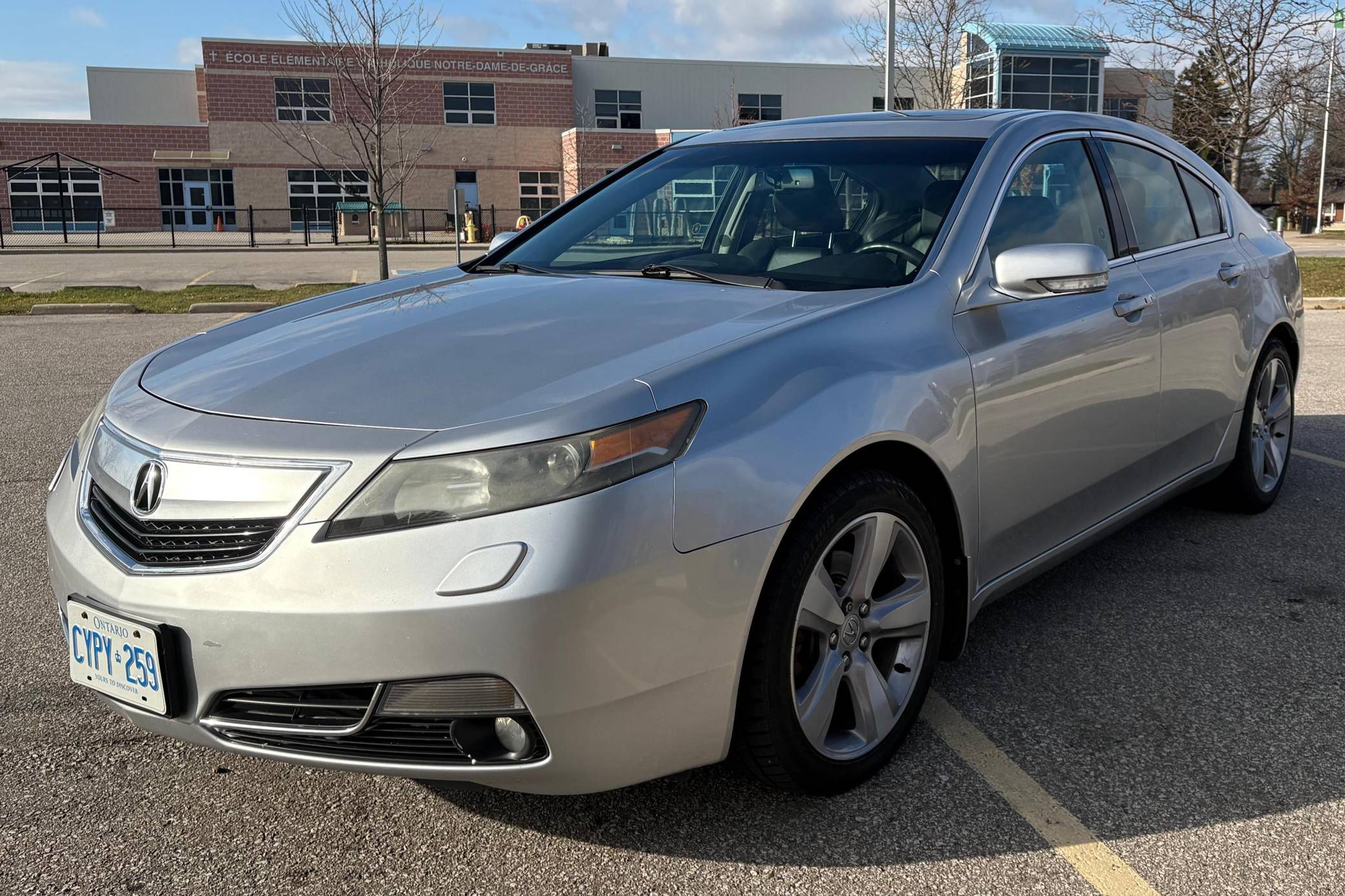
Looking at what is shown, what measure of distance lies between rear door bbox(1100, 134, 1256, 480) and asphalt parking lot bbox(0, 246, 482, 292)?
13.2 metres

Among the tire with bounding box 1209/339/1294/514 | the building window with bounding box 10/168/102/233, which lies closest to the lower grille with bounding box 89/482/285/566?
the tire with bounding box 1209/339/1294/514

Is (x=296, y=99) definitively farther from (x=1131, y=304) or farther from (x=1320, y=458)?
(x=1131, y=304)

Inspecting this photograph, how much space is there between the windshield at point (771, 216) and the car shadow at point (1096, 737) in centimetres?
125

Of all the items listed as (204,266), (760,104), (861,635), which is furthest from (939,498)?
(760,104)

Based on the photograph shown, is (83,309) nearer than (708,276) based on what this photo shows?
No

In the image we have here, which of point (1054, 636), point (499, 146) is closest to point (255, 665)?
point (1054, 636)

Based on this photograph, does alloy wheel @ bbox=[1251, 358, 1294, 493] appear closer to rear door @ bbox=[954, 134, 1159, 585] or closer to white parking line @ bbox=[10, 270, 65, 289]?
rear door @ bbox=[954, 134, 1159, 585]

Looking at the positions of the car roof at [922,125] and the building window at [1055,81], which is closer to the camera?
the car roof at [922,125]

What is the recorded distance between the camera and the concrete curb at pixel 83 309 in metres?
14.5

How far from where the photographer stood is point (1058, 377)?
3289 mm

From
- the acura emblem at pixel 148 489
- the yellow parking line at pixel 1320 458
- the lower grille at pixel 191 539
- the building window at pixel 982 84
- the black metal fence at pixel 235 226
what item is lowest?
the yellow parking line at pixel 1320 458

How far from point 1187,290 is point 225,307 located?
45.1 ft

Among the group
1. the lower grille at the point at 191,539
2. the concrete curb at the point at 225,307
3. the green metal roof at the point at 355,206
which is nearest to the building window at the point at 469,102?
the green metal roof at the point at 355,206

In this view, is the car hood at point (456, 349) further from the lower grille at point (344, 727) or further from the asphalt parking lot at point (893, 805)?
the asphalt parking lot at point (893, 805)
